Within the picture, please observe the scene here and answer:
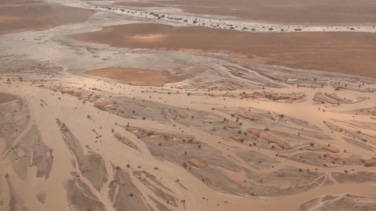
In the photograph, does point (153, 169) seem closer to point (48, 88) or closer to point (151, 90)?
point (151, 90)

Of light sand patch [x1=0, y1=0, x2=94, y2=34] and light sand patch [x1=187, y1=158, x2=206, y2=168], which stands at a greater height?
light sand patch [x1=0, y1=0, x2=94, y2=34]

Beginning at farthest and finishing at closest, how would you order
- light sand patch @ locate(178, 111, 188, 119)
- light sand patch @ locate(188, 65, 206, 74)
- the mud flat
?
the mud flat, light sand patch @ locate(188, 65, 206, 74), light sand patch @ locate(178, 111, 188, 119)

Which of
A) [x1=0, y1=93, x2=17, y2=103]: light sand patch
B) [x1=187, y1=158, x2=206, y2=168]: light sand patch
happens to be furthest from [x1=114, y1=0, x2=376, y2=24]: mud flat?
[x1=187, y1=158, x2=206, y2=168]: light sand patch

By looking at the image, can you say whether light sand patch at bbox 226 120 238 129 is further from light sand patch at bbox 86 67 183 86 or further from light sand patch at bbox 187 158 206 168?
light sand patch at bbox 86 67 183 86

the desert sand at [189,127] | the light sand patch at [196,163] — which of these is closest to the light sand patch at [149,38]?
the desert sand at [189,127]

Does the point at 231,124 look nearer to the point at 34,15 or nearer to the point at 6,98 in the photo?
the point at 6,98

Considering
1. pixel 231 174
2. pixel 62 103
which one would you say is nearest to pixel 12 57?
pixel 62 103
